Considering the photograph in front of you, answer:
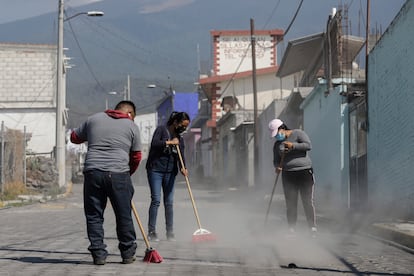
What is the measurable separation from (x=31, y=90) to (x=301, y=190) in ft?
101

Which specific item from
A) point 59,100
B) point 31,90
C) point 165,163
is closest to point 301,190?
point 165,163

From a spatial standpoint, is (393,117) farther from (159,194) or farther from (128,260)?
(128,260)

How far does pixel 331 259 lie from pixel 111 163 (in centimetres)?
235

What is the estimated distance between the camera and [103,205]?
7.56 m

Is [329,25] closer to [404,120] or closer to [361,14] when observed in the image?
[361,14]

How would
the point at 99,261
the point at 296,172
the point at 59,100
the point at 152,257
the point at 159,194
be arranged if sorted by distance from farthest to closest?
1. the point at 59,100
2. the point at 296,172
3. the point at 159,194
4. the point at 152,257
5. the point at 99,261

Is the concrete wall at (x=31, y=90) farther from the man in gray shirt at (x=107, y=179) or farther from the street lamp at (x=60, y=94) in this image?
the man in gray shirt at (x=107, y=179)

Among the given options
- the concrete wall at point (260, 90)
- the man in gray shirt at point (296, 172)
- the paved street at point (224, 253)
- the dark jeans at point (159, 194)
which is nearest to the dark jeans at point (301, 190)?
the man in gray shirt at point (296, 172)

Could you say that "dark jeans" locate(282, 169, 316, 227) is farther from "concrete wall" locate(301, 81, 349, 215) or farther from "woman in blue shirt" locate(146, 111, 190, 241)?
"concrete wall" locate(301, 81, 349, 215)

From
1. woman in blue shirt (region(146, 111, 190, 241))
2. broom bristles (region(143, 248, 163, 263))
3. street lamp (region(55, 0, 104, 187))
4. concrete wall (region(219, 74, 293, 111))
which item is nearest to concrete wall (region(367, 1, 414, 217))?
woman in blue shirt (region(146, 111, 190, 241))

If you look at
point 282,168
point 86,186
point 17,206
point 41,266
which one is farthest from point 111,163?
point 17,206

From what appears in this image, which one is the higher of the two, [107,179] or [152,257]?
[107,179]

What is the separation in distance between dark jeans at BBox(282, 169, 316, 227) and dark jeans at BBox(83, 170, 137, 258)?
3.63 metres

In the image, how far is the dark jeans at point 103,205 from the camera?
742 centimetres
